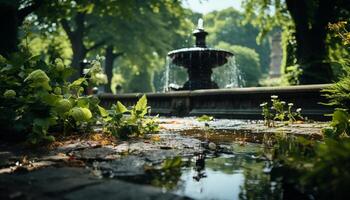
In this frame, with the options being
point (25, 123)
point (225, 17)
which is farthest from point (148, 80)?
point (25, 123)

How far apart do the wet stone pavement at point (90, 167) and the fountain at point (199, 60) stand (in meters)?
7.88

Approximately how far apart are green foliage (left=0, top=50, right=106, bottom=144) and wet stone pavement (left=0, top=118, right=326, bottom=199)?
0.24 meters

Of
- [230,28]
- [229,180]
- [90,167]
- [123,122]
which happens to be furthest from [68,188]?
[230,28]

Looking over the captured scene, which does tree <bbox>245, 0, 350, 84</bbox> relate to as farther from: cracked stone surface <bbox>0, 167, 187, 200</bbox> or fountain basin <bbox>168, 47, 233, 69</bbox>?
cracked stone surface <bbox>0, 167, 187, 200</bbox>

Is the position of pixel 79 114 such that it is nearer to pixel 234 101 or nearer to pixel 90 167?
pixel 90 167

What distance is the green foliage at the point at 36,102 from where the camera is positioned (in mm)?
3477

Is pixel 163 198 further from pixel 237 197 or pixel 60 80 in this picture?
pixel 60 80

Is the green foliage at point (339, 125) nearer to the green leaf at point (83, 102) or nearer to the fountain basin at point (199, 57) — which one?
the green leaf at point (83, 102)

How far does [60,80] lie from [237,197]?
10.4 feet

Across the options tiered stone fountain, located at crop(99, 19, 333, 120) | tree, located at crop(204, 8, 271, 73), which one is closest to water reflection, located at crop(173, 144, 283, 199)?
tiered stone fountain, located at crop(99, 19, 333, 120)

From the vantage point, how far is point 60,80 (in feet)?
14.6

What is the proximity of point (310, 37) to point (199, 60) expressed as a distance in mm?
5210

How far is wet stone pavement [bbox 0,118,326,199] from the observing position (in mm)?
1866

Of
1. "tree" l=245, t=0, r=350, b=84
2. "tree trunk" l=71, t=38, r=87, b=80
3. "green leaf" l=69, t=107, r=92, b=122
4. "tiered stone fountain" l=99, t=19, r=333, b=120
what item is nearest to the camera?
"green leaf" l=69, t=107, r=92, b=122
